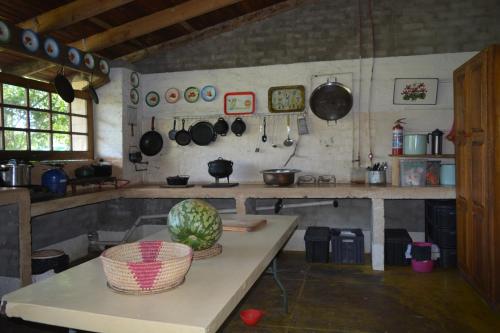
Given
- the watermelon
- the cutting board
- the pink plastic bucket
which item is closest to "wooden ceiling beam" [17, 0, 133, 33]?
the cutting board

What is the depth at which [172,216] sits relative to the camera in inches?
71.0

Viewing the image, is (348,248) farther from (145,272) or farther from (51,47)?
(51,47)

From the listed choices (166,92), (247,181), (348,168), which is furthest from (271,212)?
(166,92)

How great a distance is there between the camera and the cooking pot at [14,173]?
346 centimetres

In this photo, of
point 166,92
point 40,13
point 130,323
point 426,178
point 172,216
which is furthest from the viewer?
point 166,92

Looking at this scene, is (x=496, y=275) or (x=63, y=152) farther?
(x=63, y=152)

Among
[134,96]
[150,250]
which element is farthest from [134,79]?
[150,250]

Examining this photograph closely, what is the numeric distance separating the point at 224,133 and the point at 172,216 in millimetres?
3534

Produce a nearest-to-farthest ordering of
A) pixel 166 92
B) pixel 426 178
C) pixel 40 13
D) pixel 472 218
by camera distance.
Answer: pixel 472 218
pixel 40 13
pixel 426 178
pixel 166 92

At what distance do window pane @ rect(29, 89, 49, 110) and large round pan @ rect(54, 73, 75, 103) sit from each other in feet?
1.00

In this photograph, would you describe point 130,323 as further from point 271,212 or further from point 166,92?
point 166,92

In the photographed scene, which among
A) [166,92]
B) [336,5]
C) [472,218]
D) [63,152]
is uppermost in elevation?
[336,5]

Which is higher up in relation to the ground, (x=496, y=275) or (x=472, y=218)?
(x=472, y=218)

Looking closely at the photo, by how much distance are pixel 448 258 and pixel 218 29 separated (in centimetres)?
404
